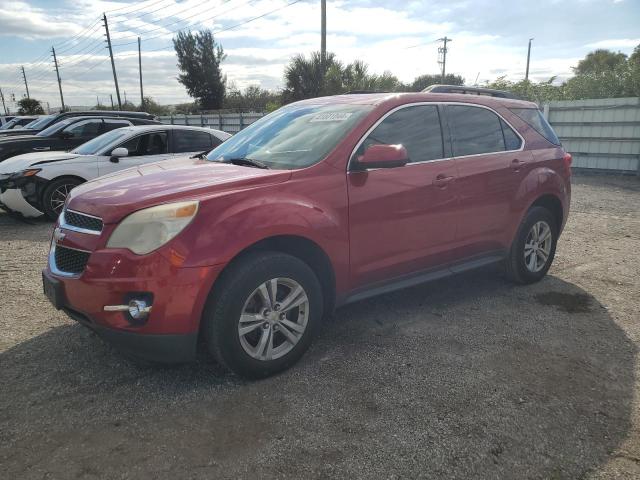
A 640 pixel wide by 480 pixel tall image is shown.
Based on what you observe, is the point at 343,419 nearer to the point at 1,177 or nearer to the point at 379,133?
the point at 379,133

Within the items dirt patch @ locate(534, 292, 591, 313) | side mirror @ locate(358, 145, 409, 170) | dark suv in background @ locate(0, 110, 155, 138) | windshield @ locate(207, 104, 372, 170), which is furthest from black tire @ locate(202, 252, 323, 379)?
dark suv in background @ locate(0, 110, 155, 138)

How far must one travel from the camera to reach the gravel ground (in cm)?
222

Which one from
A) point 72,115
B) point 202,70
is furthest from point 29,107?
point 72,115

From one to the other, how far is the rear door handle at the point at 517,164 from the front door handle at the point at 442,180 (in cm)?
84

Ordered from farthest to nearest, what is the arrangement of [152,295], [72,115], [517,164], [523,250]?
[72,115]
[523,250]
[517,164]
[152,295]

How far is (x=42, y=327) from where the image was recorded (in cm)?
369

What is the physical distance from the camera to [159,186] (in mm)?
2799

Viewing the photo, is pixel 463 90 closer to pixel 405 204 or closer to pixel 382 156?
pixel 405 204

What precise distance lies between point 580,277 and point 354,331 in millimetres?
2706

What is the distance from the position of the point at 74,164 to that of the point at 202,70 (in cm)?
4357

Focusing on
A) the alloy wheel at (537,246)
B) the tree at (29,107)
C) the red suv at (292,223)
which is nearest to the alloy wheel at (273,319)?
the red suv at (292,223)

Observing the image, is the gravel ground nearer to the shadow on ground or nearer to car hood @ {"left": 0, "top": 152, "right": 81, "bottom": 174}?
the shadow on ground

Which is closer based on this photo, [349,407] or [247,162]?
[349,407]

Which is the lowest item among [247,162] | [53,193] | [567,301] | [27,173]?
[567,301]
